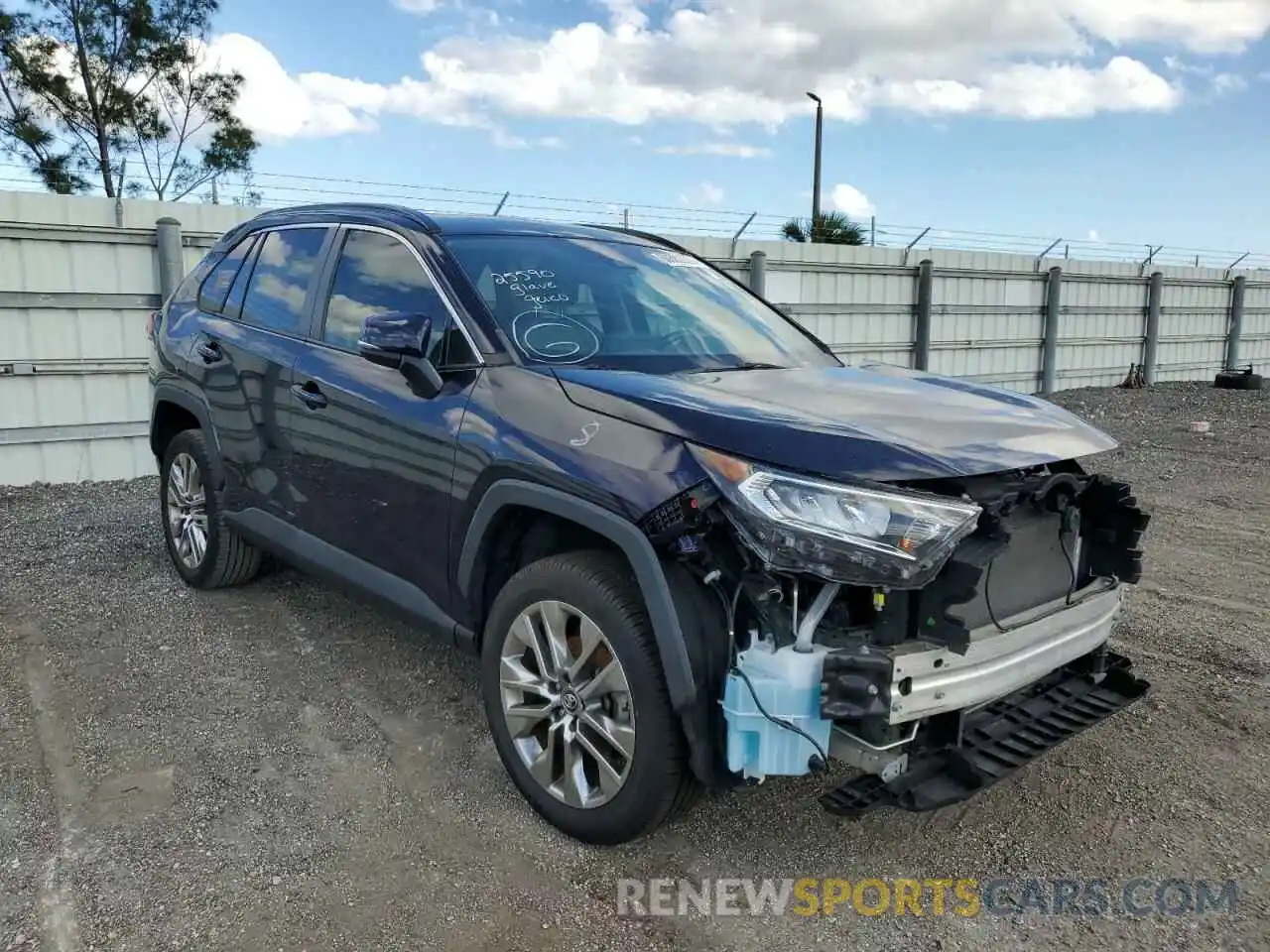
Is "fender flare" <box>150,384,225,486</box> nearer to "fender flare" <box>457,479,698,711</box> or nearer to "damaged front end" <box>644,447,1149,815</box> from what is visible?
"fender flare" <box>457,479,698,711</box>

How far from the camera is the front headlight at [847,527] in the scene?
2.34m

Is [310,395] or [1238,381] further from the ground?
[310,395]

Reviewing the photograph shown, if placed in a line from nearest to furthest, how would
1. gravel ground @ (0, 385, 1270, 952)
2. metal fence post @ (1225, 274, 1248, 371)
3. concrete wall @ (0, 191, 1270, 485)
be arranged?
gravel ground @ (0, 385, 1270, 952)
concrete wall @ (0, 191, 1270, 485)
metal fence post @ (1225, 274, 1248, 371)

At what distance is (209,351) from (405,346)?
1932mm

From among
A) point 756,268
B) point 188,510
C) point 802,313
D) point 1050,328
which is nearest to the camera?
point 188,510

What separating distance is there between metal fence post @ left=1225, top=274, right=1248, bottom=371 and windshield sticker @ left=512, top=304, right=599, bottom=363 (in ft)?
80.5

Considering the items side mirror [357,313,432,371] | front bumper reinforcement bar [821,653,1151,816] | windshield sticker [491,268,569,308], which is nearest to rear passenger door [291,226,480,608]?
side mirror [357,313,432,371]

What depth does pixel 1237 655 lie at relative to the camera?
450 centimetres

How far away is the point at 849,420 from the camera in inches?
105

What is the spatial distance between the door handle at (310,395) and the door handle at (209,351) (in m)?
0.80

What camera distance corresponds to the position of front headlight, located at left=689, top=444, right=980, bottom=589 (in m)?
2.34

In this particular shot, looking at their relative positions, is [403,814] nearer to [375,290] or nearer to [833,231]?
[375,290]

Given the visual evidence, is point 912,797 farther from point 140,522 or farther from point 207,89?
point 207,89

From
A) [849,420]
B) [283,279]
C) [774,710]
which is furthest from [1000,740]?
[283,279]
